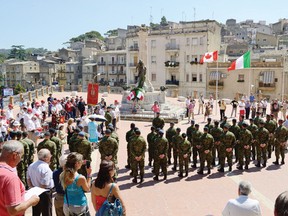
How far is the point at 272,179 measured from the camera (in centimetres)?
1066

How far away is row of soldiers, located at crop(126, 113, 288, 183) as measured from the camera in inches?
407

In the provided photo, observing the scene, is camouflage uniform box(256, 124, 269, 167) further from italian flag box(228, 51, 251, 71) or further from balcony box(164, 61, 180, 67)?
balcony box(164, 61, 180, 67)

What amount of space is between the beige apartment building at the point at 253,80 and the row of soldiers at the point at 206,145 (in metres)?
29.0

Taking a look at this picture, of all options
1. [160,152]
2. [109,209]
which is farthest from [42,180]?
[160,152]

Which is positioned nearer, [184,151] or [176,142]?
[184,151]

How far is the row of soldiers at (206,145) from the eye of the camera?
1033 cm

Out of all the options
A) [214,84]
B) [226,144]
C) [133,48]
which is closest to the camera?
[226,144]

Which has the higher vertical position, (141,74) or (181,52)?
(181,52)

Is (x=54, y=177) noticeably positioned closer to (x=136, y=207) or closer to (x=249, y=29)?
(x=136, y=207)

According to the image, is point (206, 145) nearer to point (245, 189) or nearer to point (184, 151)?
point (184, 151)

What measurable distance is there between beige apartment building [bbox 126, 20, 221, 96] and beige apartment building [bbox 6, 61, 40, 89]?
131ft

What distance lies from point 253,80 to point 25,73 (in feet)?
205

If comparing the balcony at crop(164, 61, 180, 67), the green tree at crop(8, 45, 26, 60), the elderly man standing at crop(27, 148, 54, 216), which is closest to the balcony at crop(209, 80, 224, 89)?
the balcony at crop(164, 61, 180, 67)

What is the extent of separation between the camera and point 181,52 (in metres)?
52.7
